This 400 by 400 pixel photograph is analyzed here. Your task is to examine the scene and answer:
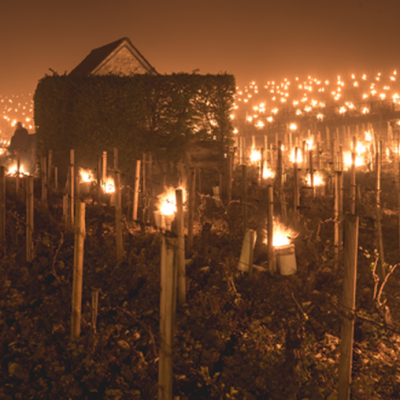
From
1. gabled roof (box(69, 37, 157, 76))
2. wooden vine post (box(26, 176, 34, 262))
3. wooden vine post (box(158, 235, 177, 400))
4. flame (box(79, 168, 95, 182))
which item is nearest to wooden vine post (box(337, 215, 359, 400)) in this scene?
wooden vine post (box(158, 235, 177, 400))

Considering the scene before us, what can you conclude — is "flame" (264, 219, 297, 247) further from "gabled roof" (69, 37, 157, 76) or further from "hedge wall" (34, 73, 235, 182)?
"gabled roof" (69, 37, 157, 76)

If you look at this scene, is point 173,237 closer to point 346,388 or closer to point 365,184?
point 346,388

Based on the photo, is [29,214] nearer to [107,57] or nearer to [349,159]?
[107,57]

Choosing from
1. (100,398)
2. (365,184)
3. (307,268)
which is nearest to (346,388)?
(100,398)

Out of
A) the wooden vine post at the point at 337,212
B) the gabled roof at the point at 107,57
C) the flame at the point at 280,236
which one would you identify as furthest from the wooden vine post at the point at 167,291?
the gabled roof at the point at 107,57

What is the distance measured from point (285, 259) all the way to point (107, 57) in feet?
47.7

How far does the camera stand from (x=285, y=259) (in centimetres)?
645

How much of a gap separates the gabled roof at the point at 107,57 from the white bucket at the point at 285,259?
12.7 metres

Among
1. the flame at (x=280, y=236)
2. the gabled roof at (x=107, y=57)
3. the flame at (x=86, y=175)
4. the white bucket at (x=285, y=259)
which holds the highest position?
the gabled roof at (x=107, y=57)

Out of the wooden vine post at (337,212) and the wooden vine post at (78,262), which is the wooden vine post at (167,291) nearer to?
the wooden vine post at (78,262)

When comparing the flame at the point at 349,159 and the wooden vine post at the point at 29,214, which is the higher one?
the flame at the point at 349,159

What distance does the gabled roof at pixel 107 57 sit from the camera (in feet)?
56.0

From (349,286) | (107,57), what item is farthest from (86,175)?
(349,286)

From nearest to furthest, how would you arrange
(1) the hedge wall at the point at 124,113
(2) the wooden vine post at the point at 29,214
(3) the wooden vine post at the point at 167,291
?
(3) the wooden vine post at the point at 167,291 → (2) the wooden vine post at the point at 29,214 → (1) the hedge wall at the point at 124,113
